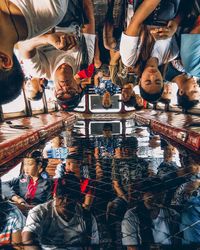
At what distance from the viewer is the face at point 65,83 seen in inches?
193

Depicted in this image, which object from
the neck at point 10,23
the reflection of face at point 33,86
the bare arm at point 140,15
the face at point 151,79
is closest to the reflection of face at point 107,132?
the face at point 151,79

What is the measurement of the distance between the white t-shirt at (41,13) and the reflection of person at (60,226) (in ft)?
7.20

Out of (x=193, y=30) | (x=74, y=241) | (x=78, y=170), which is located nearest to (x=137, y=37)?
(x=193, y=30)

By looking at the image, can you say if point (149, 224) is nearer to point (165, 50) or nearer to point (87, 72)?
point (165, 50)

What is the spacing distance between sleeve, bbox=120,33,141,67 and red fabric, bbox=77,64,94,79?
2.45 ft

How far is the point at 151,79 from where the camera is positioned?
5.12 meters

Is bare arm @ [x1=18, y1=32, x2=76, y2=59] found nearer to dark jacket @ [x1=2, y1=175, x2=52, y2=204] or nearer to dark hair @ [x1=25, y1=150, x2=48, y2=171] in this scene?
dark hair @ [x1=25, y1=150, x2=48, y2=171]

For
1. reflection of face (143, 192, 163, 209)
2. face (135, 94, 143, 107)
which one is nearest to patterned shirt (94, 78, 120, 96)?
face (135, 94, 143, 107)

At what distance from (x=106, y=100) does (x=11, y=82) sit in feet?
11.5

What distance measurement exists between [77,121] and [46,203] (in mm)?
5530

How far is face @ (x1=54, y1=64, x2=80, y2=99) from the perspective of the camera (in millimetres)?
4914

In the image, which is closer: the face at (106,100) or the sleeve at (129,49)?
the sleeve at (129,49)

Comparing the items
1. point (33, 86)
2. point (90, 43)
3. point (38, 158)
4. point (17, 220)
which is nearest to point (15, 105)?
point (33, 86)

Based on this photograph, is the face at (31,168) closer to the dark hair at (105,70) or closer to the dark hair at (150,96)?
the dark hair at (105,70)
